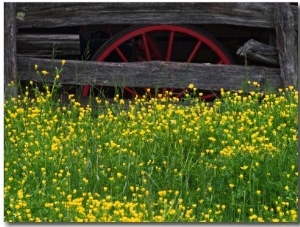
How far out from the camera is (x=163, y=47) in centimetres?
745

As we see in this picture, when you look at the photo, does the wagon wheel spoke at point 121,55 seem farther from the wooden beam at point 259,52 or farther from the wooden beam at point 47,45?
the wooden beam at point 259,52

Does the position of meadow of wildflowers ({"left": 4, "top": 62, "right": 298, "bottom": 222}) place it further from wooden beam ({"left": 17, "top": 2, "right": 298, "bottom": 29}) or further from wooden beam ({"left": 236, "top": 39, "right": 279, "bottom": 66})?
wooden beam ({"left": 17, "top": 2, "right": 298, "bottom": 29})

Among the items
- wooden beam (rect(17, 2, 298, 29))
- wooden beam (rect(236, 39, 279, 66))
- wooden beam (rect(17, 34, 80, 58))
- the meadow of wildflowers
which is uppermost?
wooden beam (rect(17, 2, 298, 29))

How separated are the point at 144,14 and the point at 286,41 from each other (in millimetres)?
1056

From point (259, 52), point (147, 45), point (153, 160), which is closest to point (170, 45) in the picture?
point (147, 45)

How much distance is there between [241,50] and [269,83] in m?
0.33

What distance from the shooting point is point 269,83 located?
695cm

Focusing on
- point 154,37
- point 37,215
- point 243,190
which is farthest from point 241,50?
point 37,215

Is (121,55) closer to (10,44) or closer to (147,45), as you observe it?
(147,45)

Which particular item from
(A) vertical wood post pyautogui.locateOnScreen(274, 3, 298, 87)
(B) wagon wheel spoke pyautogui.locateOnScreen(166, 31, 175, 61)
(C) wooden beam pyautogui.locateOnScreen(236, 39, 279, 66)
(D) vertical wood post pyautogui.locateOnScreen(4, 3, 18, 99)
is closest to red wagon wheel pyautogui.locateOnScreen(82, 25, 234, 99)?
(B) wagon wheel spoke pyautogui.locateOnScreen(166, 31, 175, 61)

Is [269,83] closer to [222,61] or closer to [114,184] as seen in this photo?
[222,61]

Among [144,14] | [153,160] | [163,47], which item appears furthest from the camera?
[163,47]

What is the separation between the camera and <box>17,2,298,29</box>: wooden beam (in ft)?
22.9

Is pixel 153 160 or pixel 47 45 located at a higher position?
pixel 47 45
